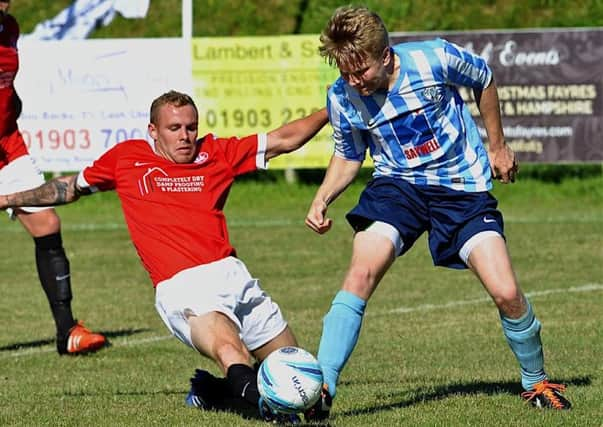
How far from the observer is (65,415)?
651 cm

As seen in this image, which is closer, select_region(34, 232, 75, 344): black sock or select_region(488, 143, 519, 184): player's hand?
select_region(488, 143, 519, 184): player's hand

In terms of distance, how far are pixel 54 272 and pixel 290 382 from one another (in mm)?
3727

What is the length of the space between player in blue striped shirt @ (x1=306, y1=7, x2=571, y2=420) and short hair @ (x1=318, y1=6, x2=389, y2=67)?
1.0 inches

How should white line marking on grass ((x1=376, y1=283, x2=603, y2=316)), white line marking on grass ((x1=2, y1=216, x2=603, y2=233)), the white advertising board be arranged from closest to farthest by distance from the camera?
white line marking on grass ((x1=376, y1=283, x2=603, y2=316)) → white line marking on grass ((x1=2, y1=216, x2=603, y2=233)) → the white advertising board

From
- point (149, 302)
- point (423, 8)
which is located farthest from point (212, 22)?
point (149, 302)

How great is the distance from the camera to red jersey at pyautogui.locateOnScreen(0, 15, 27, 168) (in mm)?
8852

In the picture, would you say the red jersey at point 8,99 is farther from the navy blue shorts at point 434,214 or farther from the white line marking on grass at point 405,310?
the navy blue shorts at point 434,214

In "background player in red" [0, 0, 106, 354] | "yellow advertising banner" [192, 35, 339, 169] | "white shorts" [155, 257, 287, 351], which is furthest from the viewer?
"yellow advertising banner" [192, 35, 339, 169]

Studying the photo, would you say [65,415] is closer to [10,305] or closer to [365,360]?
[365,360]

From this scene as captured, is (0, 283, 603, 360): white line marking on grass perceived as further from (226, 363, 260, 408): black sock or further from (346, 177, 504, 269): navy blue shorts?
(346, 177, 504, 269): navy blue shorts

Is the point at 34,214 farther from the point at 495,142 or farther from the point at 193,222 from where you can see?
the point at 495,142

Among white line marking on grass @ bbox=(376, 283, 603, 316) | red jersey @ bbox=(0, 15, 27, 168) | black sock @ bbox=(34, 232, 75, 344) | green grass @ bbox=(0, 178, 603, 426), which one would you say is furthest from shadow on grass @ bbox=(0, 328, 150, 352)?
white line marking on grass @ bbox=(376, 283, 603, 316)

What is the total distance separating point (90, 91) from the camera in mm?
17203

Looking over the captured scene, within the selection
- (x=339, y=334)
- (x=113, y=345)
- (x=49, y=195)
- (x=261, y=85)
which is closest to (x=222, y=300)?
(x=339, y=334)
